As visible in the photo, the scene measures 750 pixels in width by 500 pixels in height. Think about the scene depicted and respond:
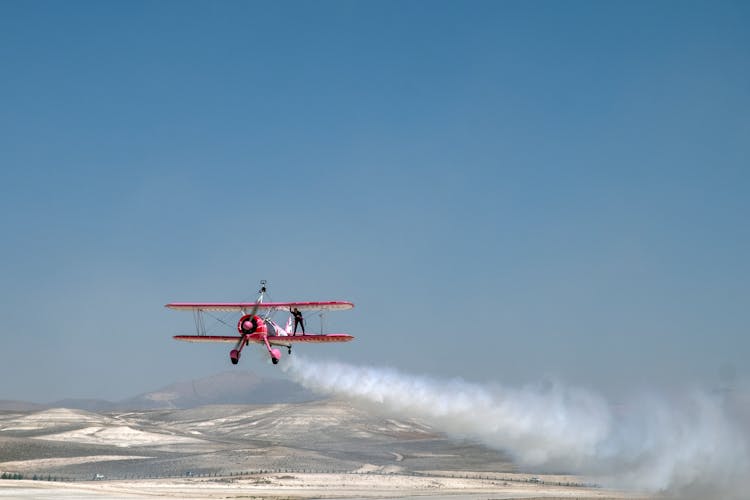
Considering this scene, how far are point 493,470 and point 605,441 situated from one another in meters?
49.4

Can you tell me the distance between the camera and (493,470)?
14825 centimetres

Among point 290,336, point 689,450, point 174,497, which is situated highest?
point 290,336

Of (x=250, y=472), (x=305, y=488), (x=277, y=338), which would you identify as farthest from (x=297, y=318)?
(x=250, y=472)

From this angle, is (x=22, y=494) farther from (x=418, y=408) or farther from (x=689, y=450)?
(x=689, y=450)

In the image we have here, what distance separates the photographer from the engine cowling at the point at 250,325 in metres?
75.0

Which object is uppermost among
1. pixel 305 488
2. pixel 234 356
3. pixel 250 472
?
pixel 234 356

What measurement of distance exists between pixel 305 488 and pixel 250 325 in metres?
36.2

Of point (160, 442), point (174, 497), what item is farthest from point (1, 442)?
point (174, 497)

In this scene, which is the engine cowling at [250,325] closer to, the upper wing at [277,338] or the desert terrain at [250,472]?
the upper wing at [277,338]

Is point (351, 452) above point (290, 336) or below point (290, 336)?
below

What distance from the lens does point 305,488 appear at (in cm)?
10338

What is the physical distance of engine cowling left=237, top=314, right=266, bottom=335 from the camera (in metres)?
75.0

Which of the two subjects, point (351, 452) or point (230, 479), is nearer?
point (230, 479)

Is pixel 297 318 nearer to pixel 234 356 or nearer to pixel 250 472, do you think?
pixel 234 356
